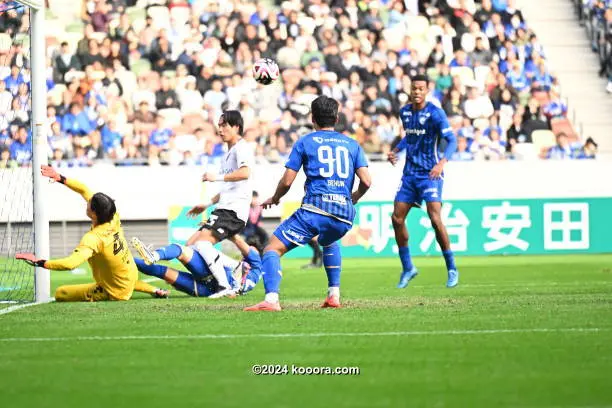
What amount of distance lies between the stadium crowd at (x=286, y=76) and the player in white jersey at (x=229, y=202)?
1214cm

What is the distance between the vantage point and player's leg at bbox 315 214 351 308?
35.5 feet

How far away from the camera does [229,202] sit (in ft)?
44.7

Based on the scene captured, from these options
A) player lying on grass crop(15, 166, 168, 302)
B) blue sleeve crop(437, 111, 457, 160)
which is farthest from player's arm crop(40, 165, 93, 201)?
blue sleeve crop(437, 111, 457, 160)

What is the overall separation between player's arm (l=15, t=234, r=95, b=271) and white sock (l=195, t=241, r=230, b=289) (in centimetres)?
175

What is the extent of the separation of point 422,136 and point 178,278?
11.1 ft

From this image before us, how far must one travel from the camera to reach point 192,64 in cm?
2703

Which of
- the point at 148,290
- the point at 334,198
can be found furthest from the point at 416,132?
the point at 334,198

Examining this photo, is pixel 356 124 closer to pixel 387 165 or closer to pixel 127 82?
pixel 387 165

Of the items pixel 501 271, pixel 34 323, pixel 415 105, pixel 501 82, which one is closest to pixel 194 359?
pixel 34 323

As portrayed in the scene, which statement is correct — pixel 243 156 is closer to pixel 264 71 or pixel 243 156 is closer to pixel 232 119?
pixel 232 119

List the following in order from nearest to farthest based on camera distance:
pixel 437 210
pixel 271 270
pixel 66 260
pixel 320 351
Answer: pixel 320 351 → pixel 271 270 → pixel 66 260 → pixel 437 210

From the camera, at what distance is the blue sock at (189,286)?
43.2ft

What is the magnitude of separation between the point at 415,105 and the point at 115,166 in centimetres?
1299

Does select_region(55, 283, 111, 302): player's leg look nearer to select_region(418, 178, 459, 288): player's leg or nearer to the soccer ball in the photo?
select_region(418, 178, 459, 288): player's leg
